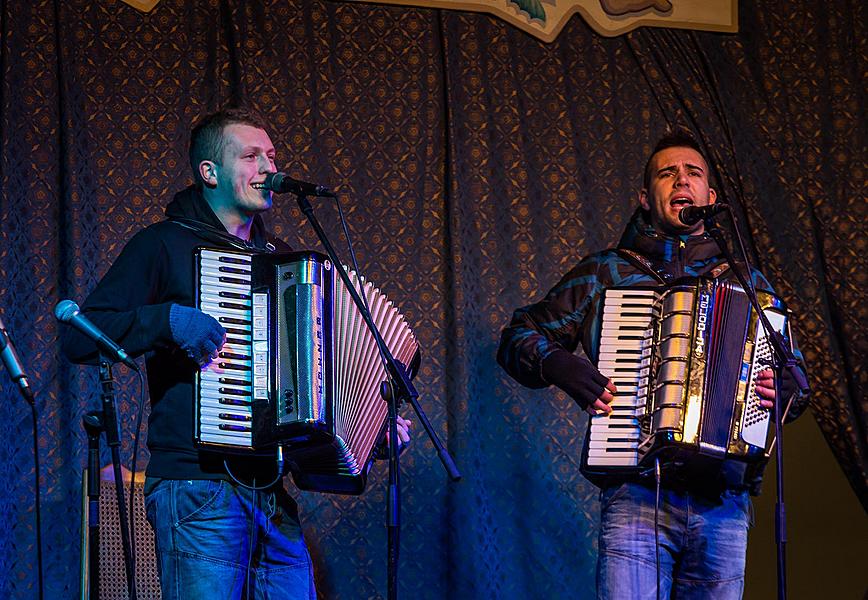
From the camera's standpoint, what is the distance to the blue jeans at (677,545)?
3.16m

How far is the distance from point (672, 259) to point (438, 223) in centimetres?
144

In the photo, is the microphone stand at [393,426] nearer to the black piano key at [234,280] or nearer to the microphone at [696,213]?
the black piano key at [234,280]

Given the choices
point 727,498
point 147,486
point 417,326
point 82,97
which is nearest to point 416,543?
point 417,326

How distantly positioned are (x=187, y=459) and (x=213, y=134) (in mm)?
964

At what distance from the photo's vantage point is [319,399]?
8.87 feet

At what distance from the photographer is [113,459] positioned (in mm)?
2576

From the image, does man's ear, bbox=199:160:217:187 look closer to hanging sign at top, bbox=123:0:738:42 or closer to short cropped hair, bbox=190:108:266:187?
short cropped hair, bbox=190:108:266:187

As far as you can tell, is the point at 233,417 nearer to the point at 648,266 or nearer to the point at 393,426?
the point at 393,426

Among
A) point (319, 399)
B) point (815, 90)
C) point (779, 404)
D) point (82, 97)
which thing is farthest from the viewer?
point (815, 90)

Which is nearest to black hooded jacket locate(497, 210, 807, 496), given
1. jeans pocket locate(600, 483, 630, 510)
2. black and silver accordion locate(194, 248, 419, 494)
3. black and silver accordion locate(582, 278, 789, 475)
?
black and silver accordion locate(582, 278, 789, 475)

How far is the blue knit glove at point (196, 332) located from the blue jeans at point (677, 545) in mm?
1313

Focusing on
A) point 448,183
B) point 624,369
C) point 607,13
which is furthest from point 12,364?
point 607,13

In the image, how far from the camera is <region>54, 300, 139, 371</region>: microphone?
261 centimetres

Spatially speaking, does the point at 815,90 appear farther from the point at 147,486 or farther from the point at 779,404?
the point at 147,486
